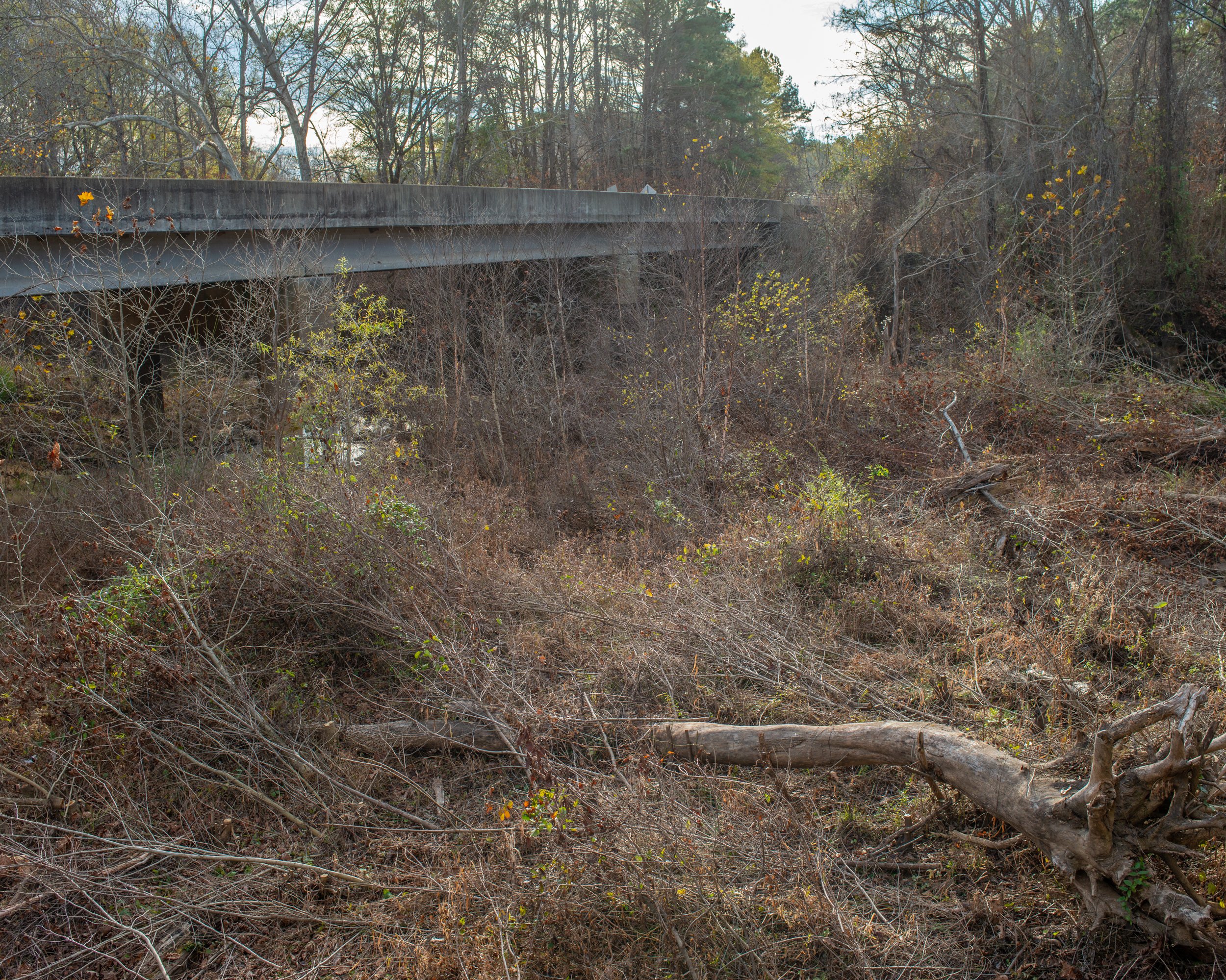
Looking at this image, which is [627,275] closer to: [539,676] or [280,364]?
[280,364]

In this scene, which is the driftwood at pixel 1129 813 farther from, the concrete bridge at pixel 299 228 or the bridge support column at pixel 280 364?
the concrete bridge at pixel 299 228

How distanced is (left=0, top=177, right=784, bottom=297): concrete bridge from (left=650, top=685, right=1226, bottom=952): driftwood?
868 centimetres

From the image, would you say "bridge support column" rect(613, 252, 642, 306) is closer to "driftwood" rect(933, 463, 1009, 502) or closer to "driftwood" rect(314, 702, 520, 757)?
"driftwood" rect(933, 463, 1009, 502)

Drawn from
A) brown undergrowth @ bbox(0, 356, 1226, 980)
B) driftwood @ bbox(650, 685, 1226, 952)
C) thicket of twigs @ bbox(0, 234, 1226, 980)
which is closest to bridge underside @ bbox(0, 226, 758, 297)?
thicket of twigs @ bbox(0, 234, 1226, 980)

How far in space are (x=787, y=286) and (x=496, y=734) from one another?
10659 mm

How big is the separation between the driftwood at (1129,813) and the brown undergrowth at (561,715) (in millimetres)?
188

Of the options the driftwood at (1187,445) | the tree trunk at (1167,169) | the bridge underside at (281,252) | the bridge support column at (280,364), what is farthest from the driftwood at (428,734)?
the tree trunk at (1167,169)

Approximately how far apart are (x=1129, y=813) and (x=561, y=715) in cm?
296

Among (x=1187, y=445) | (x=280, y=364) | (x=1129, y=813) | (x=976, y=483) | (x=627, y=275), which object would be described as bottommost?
(x=1129, y=813)

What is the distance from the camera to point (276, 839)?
4188mm

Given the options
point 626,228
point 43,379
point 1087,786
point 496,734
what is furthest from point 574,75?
point 1087,786

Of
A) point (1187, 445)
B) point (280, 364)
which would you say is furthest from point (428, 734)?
point (1187, 445)

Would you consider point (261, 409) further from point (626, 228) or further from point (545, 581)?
point (626, 228)

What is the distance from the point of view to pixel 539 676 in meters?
5.23
